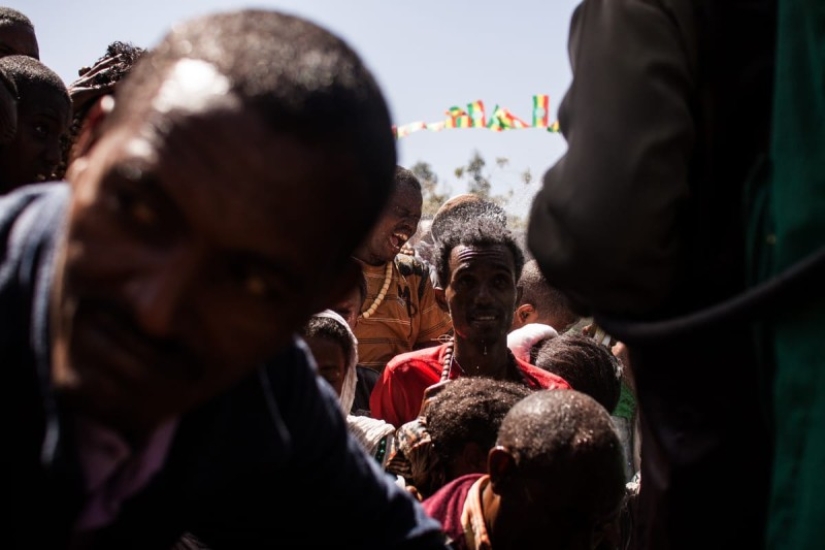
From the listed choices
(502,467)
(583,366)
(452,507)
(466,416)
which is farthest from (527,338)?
(502,467)

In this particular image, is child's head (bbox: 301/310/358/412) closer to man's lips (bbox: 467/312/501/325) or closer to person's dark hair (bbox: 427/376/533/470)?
person's dark hair (bbox: 427/376/533/470)

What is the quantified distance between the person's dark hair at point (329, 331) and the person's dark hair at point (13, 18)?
2.62m

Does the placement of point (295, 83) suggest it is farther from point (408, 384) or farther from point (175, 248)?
point (408, 384)

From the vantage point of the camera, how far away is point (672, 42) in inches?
57.6

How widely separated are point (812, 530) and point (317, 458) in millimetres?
776

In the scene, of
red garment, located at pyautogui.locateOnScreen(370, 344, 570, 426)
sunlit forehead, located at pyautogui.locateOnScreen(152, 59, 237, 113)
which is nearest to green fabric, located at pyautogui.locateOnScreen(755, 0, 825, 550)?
sunlit forehead, located at pyautogui.locateOnScreen(152, 59, 237, 113)

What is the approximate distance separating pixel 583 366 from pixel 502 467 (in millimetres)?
2095

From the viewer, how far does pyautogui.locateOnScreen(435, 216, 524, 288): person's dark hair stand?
3.84 m

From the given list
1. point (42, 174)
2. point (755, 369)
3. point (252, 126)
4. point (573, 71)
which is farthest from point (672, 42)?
point (42, 174)

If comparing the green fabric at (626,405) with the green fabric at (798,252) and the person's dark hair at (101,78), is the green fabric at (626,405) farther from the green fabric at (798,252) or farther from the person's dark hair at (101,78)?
the green fabric at (798,252)

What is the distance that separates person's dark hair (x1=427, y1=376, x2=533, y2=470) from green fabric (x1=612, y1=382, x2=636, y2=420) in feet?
6.87

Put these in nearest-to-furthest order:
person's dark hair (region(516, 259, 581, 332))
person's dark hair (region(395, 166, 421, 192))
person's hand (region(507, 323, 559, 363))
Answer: person's hand (region(507, 323, 559, 363))
person's dark hair (region(395, 166, 421, 192))
person's dark hair (region(516, 259, 581, 332))

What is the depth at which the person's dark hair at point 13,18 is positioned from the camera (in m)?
4.64

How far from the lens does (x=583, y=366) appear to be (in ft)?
14.4
